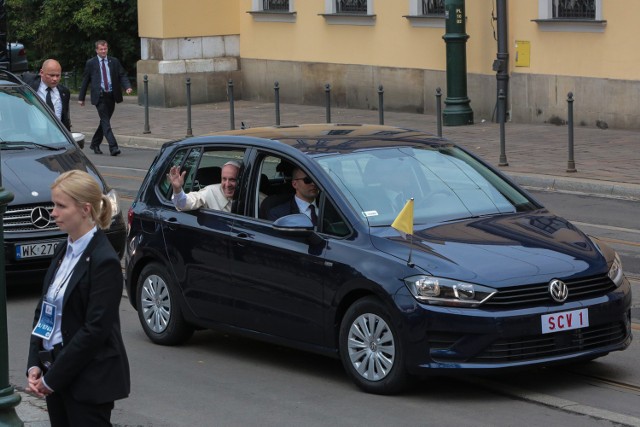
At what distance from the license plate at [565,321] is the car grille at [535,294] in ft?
0.27

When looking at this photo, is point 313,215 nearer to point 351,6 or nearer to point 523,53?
point 523,53

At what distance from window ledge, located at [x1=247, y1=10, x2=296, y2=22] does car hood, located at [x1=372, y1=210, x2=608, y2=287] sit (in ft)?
72.0

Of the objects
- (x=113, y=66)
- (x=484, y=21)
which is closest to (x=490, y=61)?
(x=484, y=21)

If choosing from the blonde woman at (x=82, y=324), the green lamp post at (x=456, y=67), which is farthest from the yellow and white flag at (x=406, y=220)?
the green lamp post at (x=456, y=67)

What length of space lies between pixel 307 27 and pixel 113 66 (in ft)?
23.7

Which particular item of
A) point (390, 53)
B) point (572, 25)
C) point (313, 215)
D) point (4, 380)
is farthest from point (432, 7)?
point (4, 380)

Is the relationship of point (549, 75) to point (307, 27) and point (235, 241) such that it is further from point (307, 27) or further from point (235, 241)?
point (235, 241)

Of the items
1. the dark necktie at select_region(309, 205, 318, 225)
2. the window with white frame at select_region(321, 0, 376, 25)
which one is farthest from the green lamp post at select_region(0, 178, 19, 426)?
the window with white frame at select_region(321, 0, 376, 25)

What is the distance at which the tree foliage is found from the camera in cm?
3612

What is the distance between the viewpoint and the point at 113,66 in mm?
22984

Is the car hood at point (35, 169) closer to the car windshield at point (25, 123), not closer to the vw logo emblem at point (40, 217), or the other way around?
the vw logo emblem at point (40, 217)

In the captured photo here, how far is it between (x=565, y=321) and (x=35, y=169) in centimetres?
567

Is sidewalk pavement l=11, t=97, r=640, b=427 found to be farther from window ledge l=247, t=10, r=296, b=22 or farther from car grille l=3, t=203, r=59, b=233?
car grille l=3, t=203, r=59, b=233

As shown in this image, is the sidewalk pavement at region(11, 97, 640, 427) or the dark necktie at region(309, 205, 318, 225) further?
the sidewalk pavement at region(11, 97, 640, 427)
